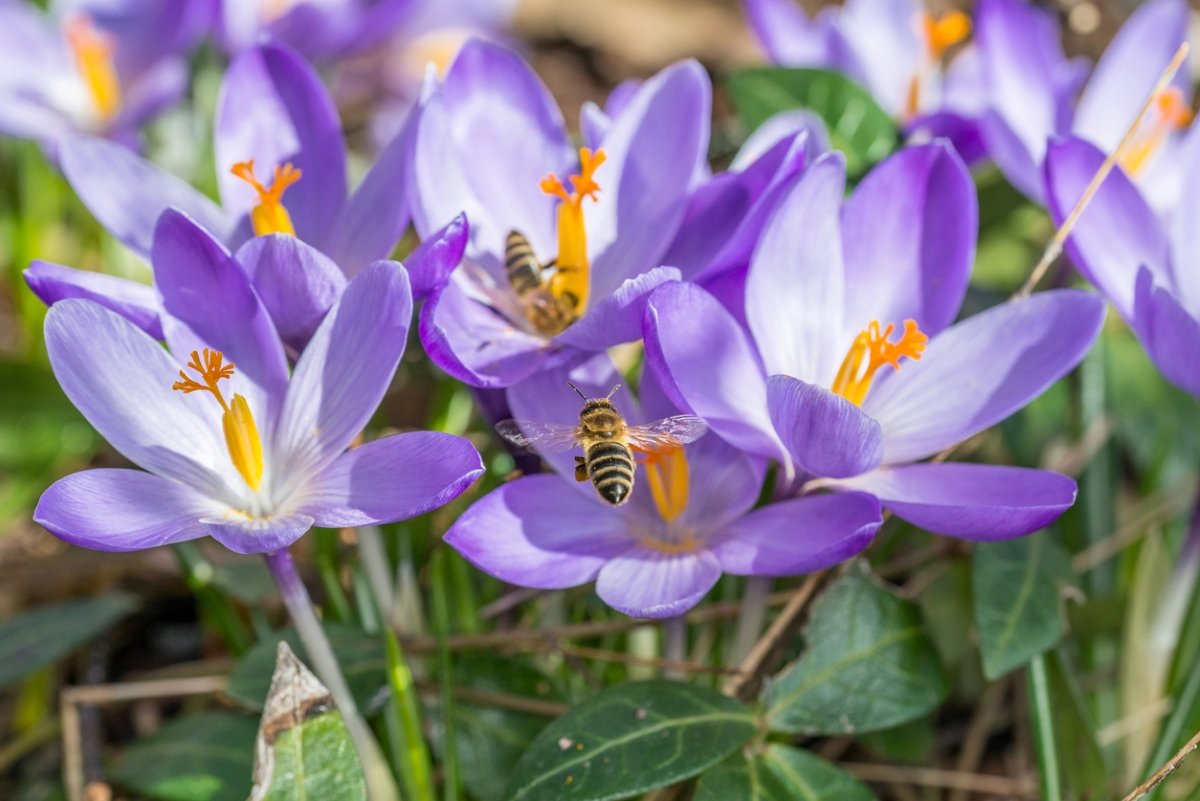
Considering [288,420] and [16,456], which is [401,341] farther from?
[16,456]

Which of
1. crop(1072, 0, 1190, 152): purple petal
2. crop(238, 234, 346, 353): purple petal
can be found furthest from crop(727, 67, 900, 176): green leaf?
crop(238, 234, 346, 353): purple petal

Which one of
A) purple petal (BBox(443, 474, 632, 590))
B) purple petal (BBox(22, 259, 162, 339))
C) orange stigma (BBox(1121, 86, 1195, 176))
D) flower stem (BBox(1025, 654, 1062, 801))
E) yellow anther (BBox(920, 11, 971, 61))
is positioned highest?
yellow anther (BBox(920, 11, 971, 61))

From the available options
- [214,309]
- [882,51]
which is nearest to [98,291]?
[214,309]

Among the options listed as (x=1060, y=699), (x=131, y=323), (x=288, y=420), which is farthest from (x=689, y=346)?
(x=1060, y=699)

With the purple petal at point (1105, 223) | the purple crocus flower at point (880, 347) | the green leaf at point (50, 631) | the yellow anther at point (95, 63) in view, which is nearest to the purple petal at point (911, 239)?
the purple crocus flower at point (880, 347)

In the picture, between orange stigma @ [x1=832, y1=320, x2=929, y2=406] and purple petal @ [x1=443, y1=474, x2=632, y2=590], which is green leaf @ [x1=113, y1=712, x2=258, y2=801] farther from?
orange stigma @ [x1=832, y1=320, x2=929, y2=406]

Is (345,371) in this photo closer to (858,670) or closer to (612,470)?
(612,470)
